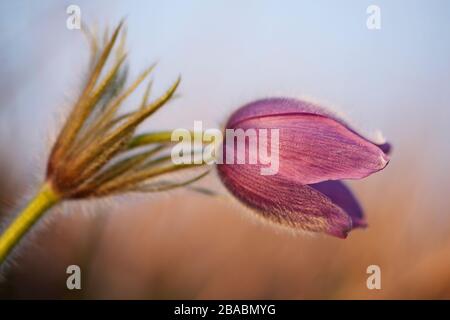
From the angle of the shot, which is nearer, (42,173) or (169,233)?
(42,173)

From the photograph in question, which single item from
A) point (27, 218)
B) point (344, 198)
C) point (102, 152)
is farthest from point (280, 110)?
point (27, 218)

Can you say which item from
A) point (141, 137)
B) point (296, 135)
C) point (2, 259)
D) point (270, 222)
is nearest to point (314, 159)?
point (296, 135)

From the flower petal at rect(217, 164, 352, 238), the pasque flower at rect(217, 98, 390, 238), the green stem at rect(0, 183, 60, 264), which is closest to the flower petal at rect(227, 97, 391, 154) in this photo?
the pasque flower at rect(217, 98, 390, 238)

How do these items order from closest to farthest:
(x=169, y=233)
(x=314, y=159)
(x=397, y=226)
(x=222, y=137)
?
(x=314, y=159) → (x=222, y=137) → (x=397, y=226) → (x=169, y=233)

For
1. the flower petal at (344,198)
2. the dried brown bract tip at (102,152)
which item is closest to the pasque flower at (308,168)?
the flower petal at (344,198)

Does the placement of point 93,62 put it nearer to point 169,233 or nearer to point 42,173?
point 42,173

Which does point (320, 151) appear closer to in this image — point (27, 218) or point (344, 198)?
point (344, 198)
